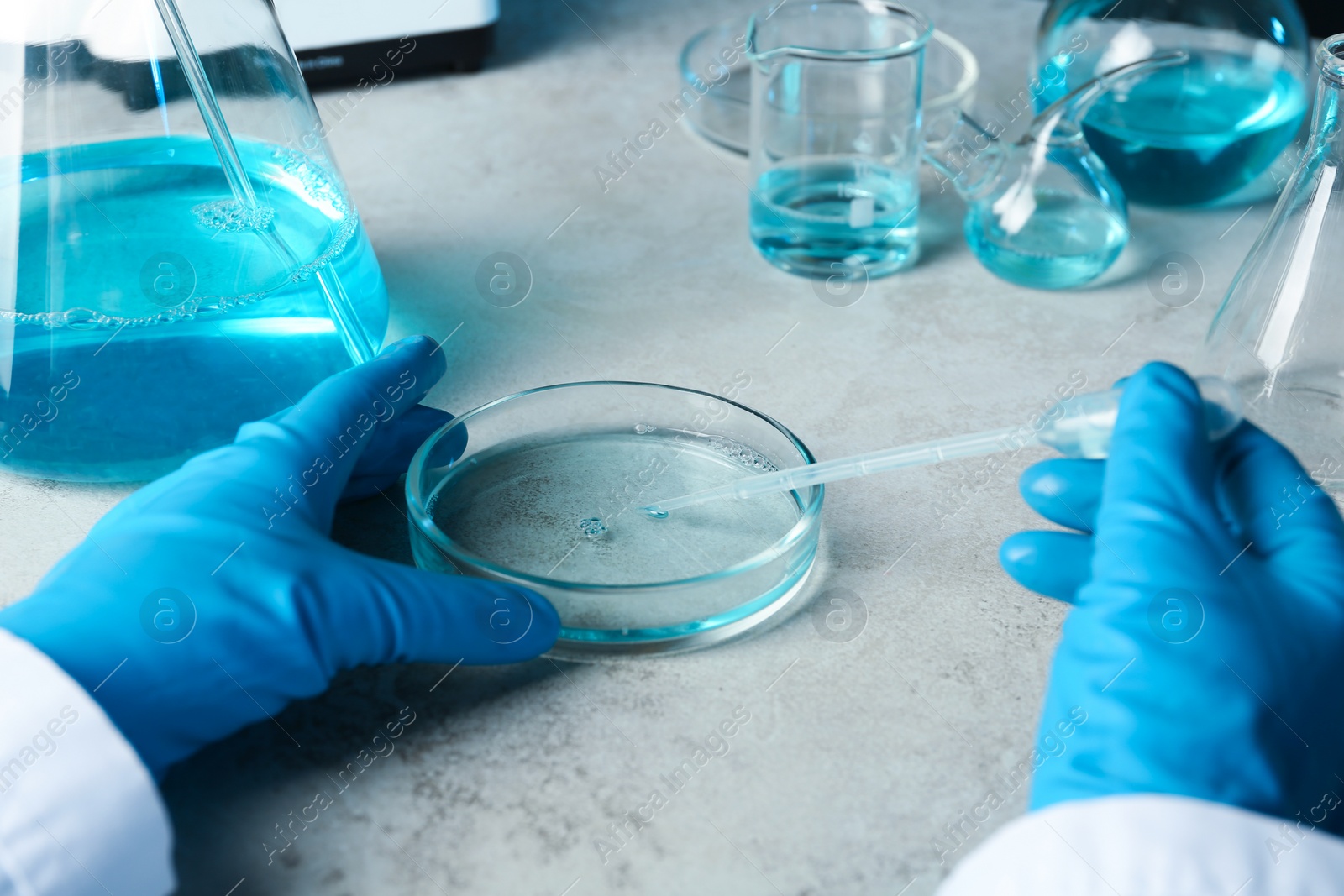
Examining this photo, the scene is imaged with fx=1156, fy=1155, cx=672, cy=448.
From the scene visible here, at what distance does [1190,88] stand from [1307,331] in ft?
1.72

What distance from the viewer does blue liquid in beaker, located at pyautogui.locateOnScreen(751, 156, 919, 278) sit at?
1.23 metres

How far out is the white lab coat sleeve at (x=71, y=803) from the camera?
0.64m

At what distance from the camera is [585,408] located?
1.00 meters

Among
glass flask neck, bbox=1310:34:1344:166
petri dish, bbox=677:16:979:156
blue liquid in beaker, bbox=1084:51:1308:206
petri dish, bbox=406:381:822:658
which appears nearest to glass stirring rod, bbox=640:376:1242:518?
petri dish, bbox=406:381:822:658

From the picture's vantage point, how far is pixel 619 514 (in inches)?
35.9

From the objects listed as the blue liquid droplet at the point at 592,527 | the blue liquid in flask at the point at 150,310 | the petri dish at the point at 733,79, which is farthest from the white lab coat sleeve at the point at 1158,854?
the petri dish at the point at 733,79

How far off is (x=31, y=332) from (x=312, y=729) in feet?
1.27

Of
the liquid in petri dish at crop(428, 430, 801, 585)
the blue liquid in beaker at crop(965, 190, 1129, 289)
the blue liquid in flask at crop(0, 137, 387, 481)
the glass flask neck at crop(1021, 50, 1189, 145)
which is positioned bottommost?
the blue liquid in beaker at crop(965, 190, 1129, 289)

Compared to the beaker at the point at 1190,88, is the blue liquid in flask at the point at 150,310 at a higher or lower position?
higher

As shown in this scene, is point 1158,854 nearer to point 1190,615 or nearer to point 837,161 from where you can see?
point 1190,615

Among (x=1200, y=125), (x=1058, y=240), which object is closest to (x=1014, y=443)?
(x=1058, y=240)

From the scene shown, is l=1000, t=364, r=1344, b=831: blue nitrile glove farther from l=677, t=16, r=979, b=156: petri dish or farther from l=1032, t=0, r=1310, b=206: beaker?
l=677, t=16, r=979, b=156: petri dish

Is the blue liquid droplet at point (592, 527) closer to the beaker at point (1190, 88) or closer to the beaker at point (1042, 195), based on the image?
the beaker at point (1042, 195)

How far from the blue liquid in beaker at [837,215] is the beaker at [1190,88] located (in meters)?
0.26
